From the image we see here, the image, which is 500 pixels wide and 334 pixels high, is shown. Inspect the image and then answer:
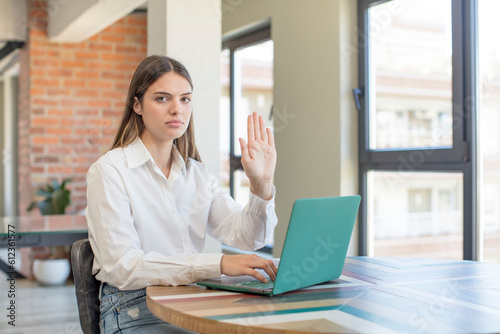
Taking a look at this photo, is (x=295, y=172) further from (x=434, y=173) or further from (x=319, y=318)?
(x=319, y=318)

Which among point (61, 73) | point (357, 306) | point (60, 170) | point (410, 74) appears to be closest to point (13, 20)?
point (61, 73)

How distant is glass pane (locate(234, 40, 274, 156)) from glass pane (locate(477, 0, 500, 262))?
1.96 m

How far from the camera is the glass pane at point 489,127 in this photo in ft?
9.53

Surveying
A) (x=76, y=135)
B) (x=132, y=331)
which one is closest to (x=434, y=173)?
(x=132, y=331)

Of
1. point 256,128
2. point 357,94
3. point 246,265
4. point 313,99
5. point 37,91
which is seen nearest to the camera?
point 246,265

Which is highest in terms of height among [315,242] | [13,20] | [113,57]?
[13,20]

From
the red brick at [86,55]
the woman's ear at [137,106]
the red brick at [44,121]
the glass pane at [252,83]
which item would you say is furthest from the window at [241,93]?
the woman's ear at [137,106]

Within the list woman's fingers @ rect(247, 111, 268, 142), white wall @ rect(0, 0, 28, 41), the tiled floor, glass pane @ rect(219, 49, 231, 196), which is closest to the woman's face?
woman's fingers @ rect(247, 111, 268, 142)

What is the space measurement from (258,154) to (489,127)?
1768 millimetres

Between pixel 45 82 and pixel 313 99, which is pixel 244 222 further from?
pixel 45 82

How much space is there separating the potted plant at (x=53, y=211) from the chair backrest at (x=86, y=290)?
11.5 ft

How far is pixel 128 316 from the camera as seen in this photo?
158cm

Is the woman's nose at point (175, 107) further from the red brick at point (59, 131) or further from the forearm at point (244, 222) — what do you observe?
the red brick at point (59, 131)

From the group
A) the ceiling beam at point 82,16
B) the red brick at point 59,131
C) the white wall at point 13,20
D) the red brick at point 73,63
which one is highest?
the white wall at point 13,20
